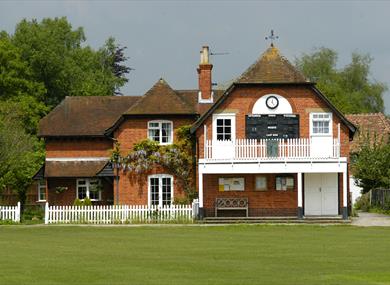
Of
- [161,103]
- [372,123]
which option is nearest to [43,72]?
[372,123]

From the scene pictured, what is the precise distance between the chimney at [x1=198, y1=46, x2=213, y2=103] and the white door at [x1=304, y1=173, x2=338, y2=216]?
6.63 m

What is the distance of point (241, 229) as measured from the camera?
1486 inches

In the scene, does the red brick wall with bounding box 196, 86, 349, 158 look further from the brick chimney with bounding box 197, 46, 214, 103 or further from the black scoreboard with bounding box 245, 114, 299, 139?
the brick chimney with bounding box 197, 46, 214, 103

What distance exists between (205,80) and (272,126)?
17.5ft

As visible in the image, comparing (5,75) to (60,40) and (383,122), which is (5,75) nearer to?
(60,40)

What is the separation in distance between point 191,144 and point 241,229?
9.75 m

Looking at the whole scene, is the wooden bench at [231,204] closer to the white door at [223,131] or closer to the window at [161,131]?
the white door at [223,131]

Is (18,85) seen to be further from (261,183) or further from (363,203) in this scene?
(261,183)

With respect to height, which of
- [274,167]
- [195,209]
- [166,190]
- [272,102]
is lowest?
[195,209]

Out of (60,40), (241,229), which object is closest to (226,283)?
(241,229)

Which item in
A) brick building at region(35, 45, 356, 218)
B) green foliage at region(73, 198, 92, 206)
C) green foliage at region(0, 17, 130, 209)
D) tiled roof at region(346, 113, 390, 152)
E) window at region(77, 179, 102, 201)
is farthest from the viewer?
green foliage at region(0, 17, 130, 209)

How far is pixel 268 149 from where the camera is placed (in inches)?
1761

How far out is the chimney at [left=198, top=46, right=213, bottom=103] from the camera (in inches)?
1920

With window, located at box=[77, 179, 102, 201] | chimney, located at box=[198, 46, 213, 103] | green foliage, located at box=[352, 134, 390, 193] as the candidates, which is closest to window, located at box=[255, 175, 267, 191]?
chimney, located at box=[198, 46, 213, 103]
